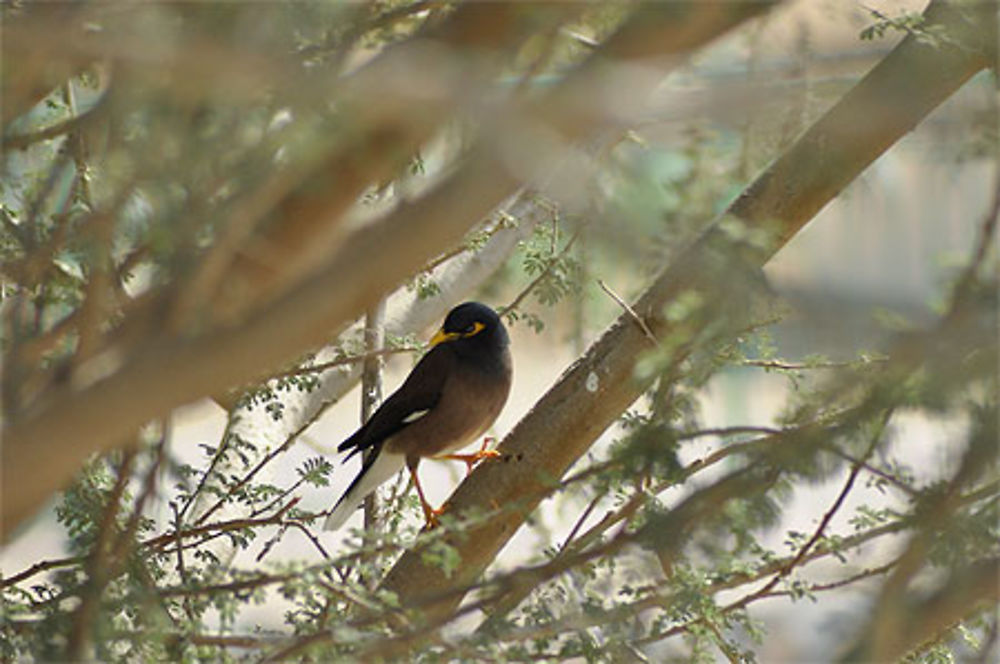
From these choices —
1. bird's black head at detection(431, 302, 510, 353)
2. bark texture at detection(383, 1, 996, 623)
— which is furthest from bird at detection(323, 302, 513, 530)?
bark texture at detection(383, 1, 996, 623)

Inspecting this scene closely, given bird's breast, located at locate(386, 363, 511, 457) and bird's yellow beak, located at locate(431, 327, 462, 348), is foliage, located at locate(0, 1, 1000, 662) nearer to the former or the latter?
bird's breast, located at locate(386, 363, 511, 457)

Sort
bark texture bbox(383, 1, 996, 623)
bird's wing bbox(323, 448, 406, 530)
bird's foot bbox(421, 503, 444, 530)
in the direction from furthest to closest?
bird's wing bbox(323, 448, 406, 530) < bird's foot bbox(421, 503, 444, 530) < bark texture bbox(383, 1, 996, 623)

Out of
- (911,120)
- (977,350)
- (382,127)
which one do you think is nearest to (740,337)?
(911,120)

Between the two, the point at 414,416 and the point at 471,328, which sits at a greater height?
the point at 471,328

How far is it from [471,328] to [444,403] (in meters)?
0.21

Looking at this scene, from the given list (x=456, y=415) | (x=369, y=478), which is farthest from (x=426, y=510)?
(x=456, y=415)

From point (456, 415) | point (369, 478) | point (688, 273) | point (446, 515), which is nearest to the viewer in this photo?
point (446, 515)

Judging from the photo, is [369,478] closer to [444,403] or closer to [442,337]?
[444,403]

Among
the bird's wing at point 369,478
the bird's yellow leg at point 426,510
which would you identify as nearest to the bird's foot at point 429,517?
the bird's yellow leg at point 426,510

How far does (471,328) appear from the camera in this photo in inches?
138

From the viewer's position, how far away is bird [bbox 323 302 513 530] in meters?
3.30

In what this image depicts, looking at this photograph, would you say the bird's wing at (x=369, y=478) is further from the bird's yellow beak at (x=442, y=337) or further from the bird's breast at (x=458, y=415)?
the bird's yellow beak at (x=442, y=337)

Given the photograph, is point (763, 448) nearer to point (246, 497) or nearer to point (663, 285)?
point (663, 285)

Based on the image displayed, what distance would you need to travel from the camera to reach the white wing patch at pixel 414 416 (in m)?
3.32
